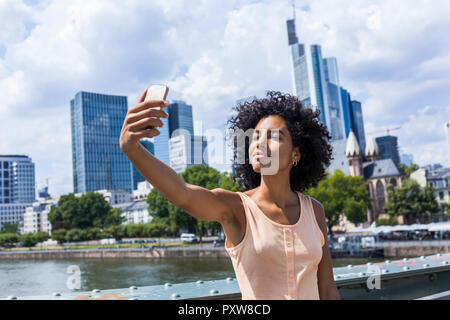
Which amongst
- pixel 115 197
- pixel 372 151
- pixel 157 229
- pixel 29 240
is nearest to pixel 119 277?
pixel 157 229

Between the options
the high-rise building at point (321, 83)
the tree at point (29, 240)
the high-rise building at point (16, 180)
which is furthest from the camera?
the high-rise building at point (321, 83)

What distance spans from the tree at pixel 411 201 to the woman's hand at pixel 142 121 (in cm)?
6552

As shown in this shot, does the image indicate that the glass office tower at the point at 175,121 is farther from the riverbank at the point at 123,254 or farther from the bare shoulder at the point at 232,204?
the bare shoulder at the point at 232,204

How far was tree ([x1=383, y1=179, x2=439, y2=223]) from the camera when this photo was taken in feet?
204

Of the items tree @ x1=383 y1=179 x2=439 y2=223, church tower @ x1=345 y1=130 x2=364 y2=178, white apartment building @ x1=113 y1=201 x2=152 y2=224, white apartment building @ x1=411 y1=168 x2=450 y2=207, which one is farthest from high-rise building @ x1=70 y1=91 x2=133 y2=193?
tree @ x1=383 y1=179 x2=439 y2=223

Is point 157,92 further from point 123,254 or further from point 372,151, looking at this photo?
point 372,151

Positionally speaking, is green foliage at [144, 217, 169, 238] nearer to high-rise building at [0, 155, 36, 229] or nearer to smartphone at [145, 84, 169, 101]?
smartphone at [145, 84, 169, 101]

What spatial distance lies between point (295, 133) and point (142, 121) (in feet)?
2.81

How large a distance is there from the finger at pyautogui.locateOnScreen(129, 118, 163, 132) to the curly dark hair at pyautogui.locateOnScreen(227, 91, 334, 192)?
0.77 m

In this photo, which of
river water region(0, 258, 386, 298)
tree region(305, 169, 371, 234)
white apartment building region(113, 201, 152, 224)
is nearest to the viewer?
river water region(0, 258, 386, 298)

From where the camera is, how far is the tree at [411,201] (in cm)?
6216

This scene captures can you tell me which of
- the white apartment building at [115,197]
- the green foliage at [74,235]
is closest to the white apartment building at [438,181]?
the green foliage at [74,235]
